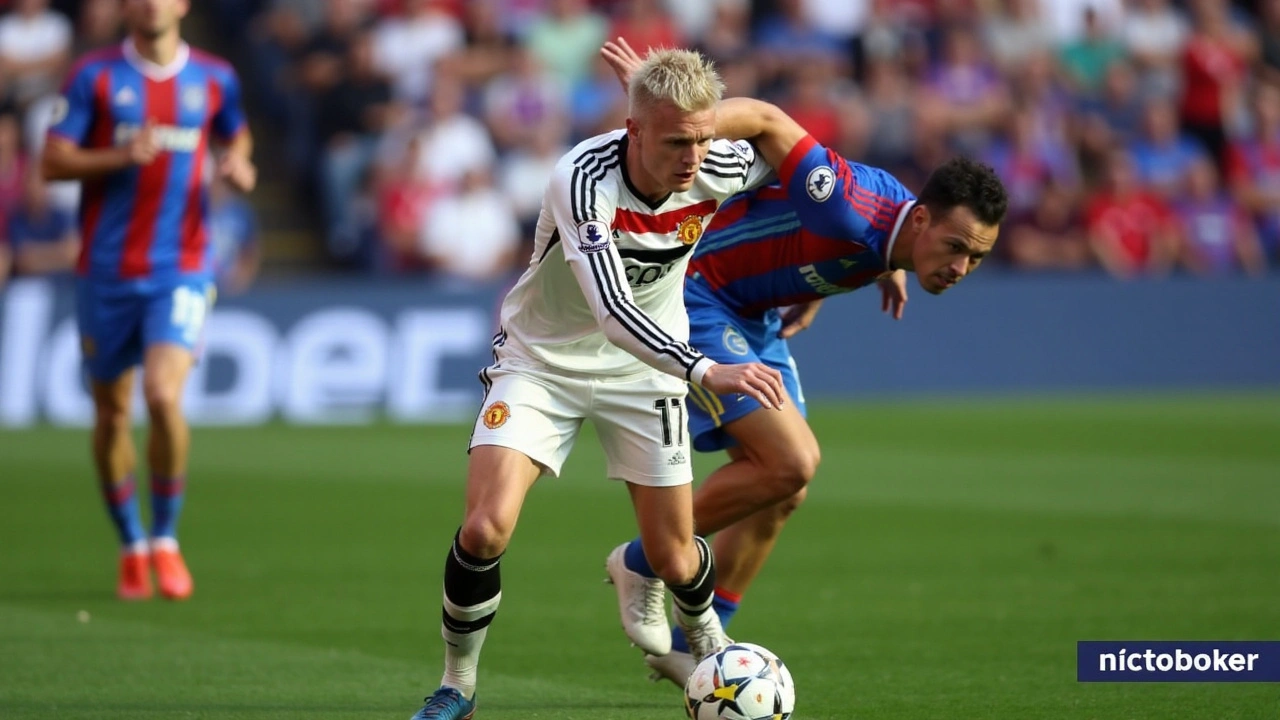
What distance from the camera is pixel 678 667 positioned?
255 inches

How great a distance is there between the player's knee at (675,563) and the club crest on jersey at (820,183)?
1.38 meters

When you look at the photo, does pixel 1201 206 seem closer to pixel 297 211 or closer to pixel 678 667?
pixel 297 211

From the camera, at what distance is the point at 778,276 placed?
6957mm

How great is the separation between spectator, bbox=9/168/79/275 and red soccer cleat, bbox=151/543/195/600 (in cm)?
845

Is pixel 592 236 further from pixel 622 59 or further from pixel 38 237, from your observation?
pixel 38 237

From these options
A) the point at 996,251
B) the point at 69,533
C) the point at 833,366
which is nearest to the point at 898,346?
the point at 833,366

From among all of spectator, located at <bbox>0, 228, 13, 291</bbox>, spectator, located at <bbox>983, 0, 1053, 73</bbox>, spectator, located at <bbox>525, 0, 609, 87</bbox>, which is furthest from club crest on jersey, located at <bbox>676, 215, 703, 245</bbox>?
spectator, located at <bbox>983, 0, 1053, 73</bbox>

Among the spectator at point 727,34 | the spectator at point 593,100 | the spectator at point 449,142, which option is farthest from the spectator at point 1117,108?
the spectator at point 449,142

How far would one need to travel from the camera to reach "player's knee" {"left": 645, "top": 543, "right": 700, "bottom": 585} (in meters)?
6.04

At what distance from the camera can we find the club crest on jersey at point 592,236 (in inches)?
218

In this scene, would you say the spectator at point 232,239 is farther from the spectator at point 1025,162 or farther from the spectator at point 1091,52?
the spectator at point 1091,52

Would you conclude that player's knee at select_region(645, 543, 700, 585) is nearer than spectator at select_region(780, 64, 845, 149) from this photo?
Yes

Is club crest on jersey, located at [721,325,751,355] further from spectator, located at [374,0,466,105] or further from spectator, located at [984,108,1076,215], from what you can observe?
spectator, located at [984,108,1076,215]

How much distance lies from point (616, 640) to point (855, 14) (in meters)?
15.6
